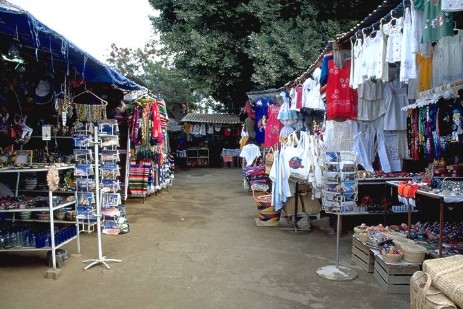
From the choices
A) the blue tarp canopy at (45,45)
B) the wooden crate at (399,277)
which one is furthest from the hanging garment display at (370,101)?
the blue tarp canopy at (45,45)

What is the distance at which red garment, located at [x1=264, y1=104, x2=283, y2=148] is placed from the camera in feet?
33.2

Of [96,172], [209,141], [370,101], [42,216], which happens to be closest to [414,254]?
[370,101]

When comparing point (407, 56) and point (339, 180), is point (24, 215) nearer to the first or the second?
point (339, 180)

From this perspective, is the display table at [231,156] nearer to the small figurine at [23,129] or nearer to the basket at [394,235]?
the small figurine at [23,129]

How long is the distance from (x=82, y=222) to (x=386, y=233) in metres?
4.43

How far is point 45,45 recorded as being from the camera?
4559 mm

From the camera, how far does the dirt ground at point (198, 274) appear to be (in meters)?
3.77

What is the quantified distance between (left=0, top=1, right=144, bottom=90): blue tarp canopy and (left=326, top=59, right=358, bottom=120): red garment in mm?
3452

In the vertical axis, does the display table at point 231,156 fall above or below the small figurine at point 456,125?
below

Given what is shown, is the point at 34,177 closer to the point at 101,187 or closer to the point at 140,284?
the point at 101,187

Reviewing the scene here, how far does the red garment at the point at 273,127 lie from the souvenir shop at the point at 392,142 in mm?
2136

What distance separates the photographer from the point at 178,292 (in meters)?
4.00

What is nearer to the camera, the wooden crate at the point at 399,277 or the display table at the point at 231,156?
the wooden crate at the point at 399,277

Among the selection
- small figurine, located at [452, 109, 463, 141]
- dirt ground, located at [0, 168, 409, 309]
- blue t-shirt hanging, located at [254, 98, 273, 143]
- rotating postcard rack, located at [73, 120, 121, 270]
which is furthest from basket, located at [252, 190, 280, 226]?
blue t-shirt hanging, located at [254, 98, 273, 143]
